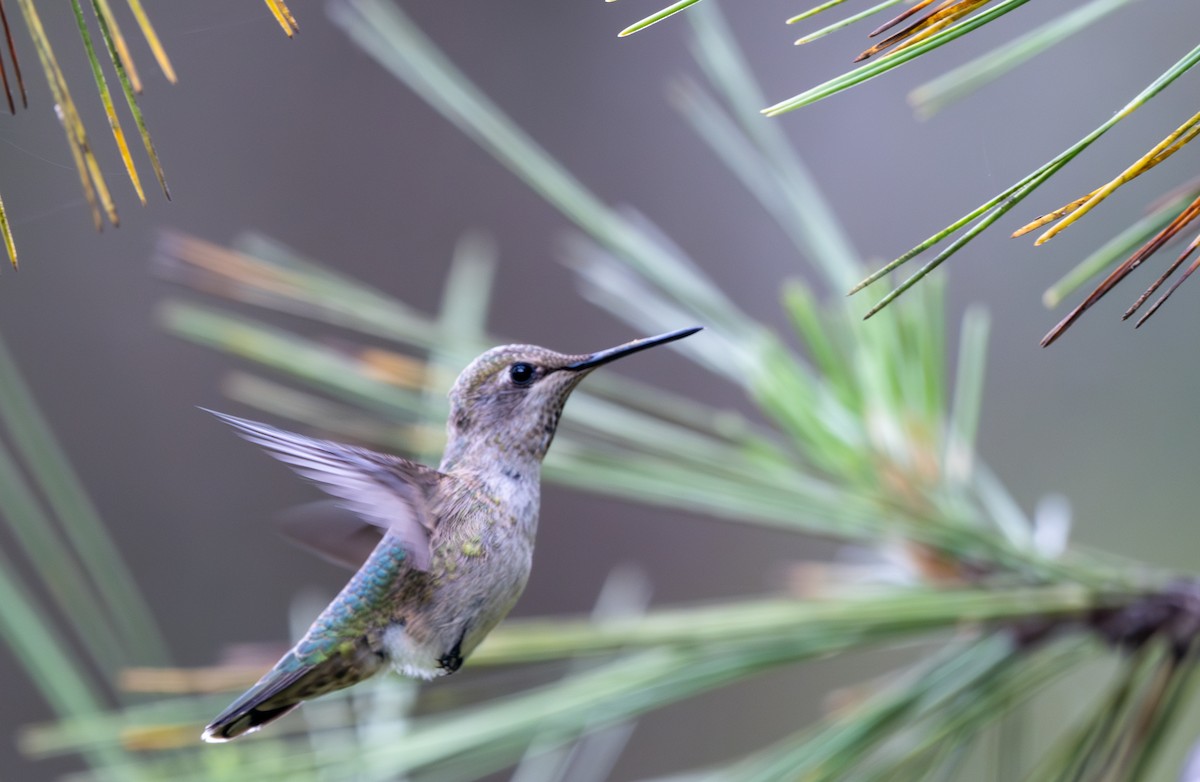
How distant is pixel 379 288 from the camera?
247 centimetres

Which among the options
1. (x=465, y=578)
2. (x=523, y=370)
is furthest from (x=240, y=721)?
(x=523, y=370)

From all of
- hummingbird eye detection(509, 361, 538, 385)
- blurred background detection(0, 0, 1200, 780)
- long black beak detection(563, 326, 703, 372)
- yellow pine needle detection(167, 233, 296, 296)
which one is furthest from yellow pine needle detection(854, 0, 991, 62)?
blurred background detection(0, 0, 1200, 780)

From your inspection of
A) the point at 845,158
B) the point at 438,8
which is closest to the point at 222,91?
the point at 438,8

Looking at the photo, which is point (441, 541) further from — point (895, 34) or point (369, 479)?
point (895, 34)

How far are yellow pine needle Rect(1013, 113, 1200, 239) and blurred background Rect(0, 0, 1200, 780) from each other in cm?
197

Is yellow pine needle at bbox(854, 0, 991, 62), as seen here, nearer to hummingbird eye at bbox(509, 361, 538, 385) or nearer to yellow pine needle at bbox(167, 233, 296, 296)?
hummingbird eye at bbox(509, 361, 538, 385)

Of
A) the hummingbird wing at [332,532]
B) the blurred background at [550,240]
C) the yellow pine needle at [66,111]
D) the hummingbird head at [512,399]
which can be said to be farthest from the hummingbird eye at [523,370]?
the blurred background at [550,240]

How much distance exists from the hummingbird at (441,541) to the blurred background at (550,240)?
1.62 metres

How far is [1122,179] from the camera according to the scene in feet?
1.22

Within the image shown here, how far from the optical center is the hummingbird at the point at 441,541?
625mm

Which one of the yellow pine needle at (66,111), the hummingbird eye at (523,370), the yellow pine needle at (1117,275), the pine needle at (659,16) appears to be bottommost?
the yellow pine needle at (1117,275)

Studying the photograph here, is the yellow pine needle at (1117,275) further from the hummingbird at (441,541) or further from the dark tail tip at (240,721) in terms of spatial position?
the dark tail tip at (240,721)

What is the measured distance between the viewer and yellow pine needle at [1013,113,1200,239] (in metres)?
0.37

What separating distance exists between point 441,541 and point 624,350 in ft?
0.47
